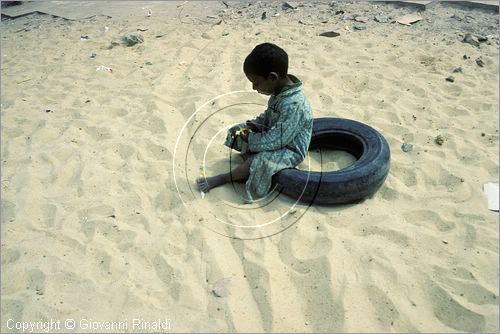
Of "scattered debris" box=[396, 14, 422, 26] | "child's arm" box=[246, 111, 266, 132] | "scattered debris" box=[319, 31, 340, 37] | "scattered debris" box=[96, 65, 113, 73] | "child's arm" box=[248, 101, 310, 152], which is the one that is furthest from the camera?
"scattered debris" box=[396, 14, 422, 26]

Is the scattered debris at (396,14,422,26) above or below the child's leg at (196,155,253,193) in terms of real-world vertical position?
above

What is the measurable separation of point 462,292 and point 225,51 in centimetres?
414

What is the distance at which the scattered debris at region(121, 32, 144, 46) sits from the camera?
19.4 ft

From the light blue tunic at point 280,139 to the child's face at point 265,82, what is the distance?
80 mm

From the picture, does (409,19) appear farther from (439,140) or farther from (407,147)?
(407,147)

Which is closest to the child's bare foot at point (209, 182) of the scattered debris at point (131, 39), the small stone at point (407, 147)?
the small stone at point (407, 147)

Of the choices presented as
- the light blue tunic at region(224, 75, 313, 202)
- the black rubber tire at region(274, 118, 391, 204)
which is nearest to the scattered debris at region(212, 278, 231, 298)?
the light blue tunic at region(224, 75, 313, 202)

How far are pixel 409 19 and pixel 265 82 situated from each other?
12.8 feet

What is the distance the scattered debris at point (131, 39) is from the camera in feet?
19.4

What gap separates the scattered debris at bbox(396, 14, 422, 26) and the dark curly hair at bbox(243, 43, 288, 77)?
3.70m

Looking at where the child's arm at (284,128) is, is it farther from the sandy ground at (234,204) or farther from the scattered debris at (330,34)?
the scattered debris at (330,34)

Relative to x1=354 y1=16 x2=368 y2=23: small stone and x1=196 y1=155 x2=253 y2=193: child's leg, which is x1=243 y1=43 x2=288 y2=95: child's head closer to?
x1=196 y1=155 x2=253 y2=193: child's leg

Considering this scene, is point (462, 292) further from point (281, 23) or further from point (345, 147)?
point (281, 23)

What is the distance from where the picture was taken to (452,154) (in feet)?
10.8
